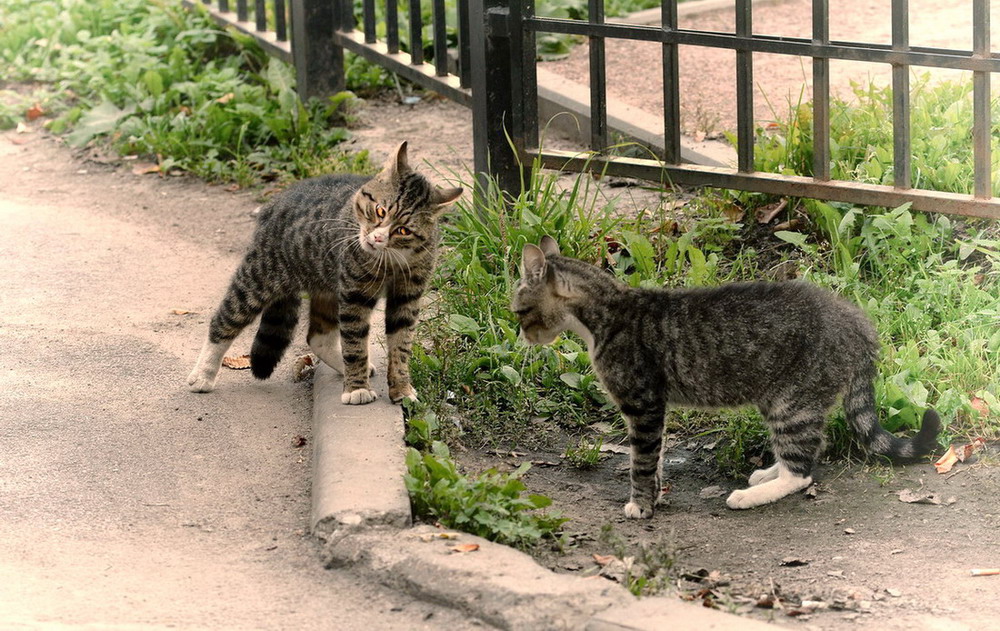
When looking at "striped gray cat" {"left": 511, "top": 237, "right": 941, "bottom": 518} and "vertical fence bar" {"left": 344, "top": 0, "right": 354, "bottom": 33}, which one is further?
"vertical fence bar" {"left": 344, "top": 0, "right": 354, "bottom": 33}

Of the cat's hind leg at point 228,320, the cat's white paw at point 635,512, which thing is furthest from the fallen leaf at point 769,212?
the cat's hind leg at point 228,320

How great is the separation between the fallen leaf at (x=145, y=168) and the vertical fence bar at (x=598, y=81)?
3.87 m

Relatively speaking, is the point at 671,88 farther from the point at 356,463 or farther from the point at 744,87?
the point at 356,463

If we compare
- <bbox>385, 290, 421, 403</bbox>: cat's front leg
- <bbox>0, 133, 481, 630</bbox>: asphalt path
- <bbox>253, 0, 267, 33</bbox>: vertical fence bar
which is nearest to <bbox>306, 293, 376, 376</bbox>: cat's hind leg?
<bbox>0, 133, 481, 630</bbox>: asphalt path

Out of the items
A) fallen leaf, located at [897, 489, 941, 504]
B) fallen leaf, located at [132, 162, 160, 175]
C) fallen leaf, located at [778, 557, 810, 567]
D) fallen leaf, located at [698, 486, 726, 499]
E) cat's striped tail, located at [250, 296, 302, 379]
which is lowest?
fallen leaf, located at [698, 486, 726, 499]

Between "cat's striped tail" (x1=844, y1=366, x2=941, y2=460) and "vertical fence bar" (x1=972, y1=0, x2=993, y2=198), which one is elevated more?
"vertical fence bar" (x1=972, y1=0, x2=993, y2=198)

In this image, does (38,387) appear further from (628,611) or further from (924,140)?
(924,140)

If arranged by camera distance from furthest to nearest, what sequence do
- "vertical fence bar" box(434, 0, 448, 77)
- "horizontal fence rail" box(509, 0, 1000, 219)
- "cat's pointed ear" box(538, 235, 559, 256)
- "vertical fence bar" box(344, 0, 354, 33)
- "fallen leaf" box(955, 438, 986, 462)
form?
"vertical fence bar" box(344, 0, 354, 33) < "vertical fence bar" box(434, 0, 448, 77) < "horizontal fence rail" box(509, 0, 1000, 219) < "cat's pointed ear" box(538, 235, 559, 256) < "fallen leaf" box(955, 438, 986, 462)

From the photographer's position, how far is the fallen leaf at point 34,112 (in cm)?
1094

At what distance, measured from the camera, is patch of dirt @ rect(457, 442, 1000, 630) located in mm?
4184

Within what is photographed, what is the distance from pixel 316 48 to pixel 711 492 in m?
5.55

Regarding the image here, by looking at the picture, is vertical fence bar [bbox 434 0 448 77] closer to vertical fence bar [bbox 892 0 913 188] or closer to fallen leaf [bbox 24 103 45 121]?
vertical fence bar [bbox 892 0 913 188]

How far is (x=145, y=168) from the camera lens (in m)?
9.62

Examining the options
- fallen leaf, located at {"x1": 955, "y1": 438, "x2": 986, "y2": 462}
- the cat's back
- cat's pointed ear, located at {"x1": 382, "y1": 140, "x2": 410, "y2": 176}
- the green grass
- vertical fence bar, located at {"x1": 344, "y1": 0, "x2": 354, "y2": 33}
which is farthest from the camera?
vertical fence bar, located at {"x1": 344, "y1": 0, "x2": 354, "y2": 33}
